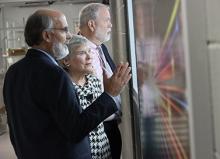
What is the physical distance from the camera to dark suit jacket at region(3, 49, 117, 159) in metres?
1.57

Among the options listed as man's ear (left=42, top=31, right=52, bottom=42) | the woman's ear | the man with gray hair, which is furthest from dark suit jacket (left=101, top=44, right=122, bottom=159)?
man's ear (left=42, top=31, right=52, bottom=42)

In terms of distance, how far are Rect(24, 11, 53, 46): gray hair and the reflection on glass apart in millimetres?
687

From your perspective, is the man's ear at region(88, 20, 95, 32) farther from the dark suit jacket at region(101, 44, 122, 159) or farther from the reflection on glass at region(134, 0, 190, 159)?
the reflection on glass at region(134, 0, 190, 159)

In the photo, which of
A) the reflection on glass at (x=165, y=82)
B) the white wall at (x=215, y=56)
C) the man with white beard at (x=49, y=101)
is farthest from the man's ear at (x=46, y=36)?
the white wall at (x=215, y=56)

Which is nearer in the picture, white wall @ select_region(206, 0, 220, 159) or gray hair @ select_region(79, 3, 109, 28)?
white wall @ select_region(206, 0, 220, 159)

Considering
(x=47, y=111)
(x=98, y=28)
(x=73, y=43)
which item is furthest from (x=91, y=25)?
(x=47, y=111)

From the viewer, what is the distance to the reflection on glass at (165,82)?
2.24 feet

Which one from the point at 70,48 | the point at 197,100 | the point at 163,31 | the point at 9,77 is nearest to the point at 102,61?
the point at 70,48

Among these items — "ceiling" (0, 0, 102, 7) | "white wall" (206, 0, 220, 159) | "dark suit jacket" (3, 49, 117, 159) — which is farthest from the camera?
"ceiling" (0, 0, 102, 7)

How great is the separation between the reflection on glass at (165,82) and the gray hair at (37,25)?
687 millimetres

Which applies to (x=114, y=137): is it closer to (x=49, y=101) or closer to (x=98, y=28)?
(x=98, y=28)

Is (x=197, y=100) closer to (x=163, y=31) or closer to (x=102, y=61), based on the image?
(x=163, y=31)

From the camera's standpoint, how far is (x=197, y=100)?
1.92ft

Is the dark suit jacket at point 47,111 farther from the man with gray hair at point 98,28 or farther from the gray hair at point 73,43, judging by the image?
the man with gray hair at point 98,28
